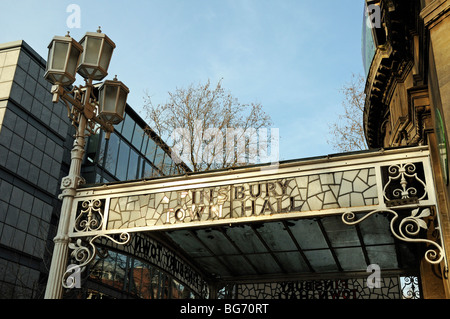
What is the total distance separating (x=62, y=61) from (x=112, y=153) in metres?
24.7

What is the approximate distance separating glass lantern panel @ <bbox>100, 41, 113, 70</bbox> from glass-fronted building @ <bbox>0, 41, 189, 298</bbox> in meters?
13.3

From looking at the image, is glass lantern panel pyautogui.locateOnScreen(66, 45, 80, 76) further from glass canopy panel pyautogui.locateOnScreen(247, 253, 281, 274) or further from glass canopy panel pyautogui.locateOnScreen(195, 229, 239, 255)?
glass canopy panel pyautogui.locateOnScreen(247, 253, 281, 274)

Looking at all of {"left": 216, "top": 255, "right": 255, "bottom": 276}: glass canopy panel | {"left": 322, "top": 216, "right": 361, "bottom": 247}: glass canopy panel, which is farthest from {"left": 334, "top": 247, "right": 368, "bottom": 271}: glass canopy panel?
{"left": 216, "top": 255, "right": 255, "bottom": 276}: glass canopy panel

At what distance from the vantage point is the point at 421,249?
9.21 metres

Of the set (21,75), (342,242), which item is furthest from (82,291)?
(342,242)

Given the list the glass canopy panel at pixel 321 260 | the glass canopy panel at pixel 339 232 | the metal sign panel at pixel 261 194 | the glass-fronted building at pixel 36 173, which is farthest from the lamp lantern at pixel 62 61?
the glass-fronted building at pixel 36 173

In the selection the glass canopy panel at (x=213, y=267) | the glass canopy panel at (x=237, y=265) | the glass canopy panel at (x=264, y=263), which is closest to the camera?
the glass canopy panel at (x=264, y=263)

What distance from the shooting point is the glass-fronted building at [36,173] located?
25125mm

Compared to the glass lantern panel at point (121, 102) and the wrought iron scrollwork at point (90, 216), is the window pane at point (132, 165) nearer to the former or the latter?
the glass lantern panel at point (121, 102)

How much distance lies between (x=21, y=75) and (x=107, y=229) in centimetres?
2280

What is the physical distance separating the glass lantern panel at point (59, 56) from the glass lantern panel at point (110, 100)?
38.2 inches

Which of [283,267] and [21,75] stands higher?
[21,75]
